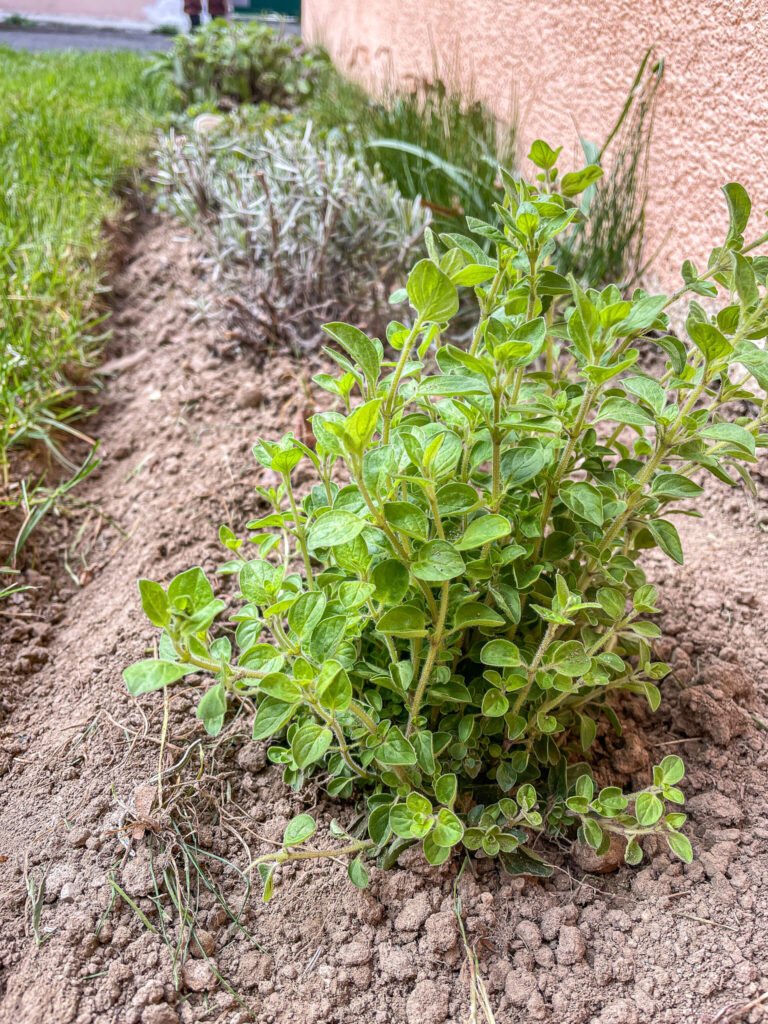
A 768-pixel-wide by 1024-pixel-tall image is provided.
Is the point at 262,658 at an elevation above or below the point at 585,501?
below

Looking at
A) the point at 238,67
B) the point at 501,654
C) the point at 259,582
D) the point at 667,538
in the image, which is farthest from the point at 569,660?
the point at 238,67

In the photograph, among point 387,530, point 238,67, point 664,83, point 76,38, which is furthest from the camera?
point 76,38

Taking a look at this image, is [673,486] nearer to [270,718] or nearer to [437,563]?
[437,563]

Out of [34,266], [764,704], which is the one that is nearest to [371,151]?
[34,266]

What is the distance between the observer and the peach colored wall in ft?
5.81

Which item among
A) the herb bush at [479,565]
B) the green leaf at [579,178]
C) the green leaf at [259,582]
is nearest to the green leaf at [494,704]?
the herb bush at [479,565]

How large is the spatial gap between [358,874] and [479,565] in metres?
0.44

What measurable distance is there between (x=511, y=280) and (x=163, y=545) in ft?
3.04

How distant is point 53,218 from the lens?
2.80 metres

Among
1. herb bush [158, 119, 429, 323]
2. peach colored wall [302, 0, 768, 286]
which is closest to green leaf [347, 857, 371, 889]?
herb bush [158, 119, 429, 323]

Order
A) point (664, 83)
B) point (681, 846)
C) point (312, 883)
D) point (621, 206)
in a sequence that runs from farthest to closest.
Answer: point (621, 206) < point (664, 83) < point (312, 883) < point (681, 846)

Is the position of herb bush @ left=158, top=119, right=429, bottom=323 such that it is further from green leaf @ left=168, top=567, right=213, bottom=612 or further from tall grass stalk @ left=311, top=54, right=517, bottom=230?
green leaf @ left=168, top=567, right=213, bottom=612

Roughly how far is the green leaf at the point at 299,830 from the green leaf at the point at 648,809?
1.37 ft

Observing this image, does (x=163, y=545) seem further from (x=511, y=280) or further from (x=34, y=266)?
(x=34, y=266)
